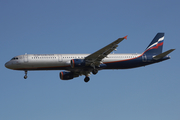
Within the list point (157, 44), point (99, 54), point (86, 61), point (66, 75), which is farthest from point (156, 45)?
point (66, 75)

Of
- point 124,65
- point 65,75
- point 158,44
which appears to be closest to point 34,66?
point 65,75

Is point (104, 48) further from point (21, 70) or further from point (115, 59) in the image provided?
point (21, 70)

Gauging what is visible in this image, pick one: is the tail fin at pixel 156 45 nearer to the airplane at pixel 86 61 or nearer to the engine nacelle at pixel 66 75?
the airplane at pixel 86 61

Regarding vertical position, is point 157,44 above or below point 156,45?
above

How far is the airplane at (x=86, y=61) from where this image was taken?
5072 cm

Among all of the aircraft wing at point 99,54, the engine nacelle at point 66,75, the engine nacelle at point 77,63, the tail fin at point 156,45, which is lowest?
the engine nacelle at point 66,75

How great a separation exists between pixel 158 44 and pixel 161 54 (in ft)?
18.2

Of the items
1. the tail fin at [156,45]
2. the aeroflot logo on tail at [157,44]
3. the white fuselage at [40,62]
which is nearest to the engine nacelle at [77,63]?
the white fuselage at [40,62]

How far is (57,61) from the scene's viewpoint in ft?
169

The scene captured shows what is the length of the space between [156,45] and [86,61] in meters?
15.9

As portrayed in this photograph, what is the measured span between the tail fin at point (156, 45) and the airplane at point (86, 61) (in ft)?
5.36

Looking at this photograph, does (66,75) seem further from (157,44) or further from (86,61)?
(157,44)

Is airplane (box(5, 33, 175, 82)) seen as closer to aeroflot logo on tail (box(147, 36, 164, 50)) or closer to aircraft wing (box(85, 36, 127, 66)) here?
aircraft wing (box(85, 36, 127, 66))

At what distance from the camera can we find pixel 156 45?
59.1m
